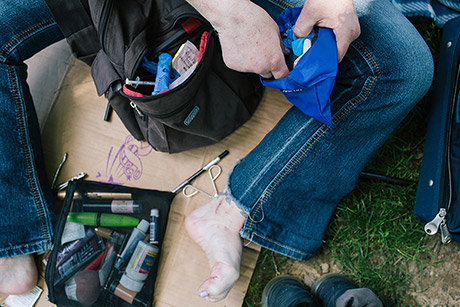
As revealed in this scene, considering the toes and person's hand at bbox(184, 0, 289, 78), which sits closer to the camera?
person's hand at bbox(184, 0, 289, 78)

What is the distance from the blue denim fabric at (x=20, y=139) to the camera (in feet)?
3.04

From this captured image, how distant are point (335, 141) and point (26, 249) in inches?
35.3

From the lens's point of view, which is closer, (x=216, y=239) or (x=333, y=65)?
(x=333, y=65)

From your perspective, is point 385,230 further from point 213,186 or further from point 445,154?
point 213,186

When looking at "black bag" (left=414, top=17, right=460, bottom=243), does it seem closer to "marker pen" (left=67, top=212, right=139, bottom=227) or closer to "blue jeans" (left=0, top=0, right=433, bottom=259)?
"blue jeans" (left=0, top=0, right=433, bottom=259)

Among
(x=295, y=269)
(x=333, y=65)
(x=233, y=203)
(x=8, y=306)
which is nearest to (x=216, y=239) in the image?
(x=233, y=203)

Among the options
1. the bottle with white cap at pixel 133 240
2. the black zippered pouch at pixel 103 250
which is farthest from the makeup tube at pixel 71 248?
the bottle with white cap at pixel 133 240

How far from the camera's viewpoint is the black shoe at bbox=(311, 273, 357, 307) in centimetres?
102

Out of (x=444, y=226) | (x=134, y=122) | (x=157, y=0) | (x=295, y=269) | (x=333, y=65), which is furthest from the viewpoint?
(x=295, y=269)

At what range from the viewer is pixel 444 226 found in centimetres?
93

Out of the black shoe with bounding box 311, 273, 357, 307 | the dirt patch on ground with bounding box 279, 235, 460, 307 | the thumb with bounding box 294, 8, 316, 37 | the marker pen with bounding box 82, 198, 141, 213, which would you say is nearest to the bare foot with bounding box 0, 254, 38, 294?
Answer: the marker pen with bounding box 82, 198, 141, 213

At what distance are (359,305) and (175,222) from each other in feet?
1.89

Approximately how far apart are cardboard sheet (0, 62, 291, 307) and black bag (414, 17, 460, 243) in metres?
0.43

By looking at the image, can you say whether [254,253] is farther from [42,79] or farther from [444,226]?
[42,79]
